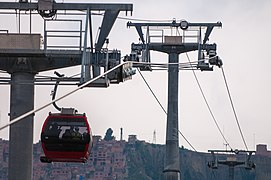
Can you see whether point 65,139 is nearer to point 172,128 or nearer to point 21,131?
point 21,131

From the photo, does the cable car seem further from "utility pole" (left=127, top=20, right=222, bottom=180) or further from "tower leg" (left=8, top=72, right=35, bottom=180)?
"utility pole" (left=127, top=20, right=222, bottom=180)

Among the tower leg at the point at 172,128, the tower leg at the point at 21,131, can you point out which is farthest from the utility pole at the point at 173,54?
the tower leg at the point at 21,131

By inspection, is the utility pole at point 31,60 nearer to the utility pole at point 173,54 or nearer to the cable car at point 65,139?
the cable car at point 65,139

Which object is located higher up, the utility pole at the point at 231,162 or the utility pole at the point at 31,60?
the utility pole at the point at 31,60

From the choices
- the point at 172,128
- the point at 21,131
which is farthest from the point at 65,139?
the point at 172,128

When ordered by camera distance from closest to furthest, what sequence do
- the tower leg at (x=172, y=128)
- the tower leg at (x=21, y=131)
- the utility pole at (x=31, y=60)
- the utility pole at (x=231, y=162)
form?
the utility pole at (x=31, y=60), the tower leg at (x=21, y=131), the tower leg at (x=172, y=128), the utility pole at (x=231, y=162)

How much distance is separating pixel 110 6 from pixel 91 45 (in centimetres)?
133

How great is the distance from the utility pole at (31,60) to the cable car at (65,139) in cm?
163

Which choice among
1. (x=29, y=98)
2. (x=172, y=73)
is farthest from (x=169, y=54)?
(x=29, y=98)

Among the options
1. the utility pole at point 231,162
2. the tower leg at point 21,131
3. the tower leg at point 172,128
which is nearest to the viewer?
the tower leg at point 21,131

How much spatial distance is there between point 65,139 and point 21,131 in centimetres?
250

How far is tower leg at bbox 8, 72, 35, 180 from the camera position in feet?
118

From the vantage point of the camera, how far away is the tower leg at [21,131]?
35.9m

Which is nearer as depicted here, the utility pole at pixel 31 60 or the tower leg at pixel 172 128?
the utility pole at pixel 31 60
